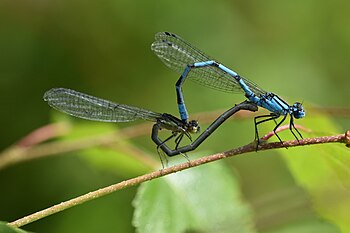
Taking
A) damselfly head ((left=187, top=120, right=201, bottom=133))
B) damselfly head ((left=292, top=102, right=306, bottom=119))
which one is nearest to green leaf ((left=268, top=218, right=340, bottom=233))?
damselfly head ((left=292, top=102, right=306, bottom=119))

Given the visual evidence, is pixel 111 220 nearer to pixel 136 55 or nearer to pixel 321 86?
pixel 136 55

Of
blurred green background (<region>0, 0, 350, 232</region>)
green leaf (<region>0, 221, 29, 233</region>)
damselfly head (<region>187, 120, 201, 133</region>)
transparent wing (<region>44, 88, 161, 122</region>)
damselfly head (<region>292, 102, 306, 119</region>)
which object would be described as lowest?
blurred green background (<region>0, 0, 350, 232</region>)

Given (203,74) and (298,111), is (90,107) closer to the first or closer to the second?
(203,74)

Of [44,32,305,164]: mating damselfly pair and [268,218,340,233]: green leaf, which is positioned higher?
[44,32,305,164]: mating damselfly pair

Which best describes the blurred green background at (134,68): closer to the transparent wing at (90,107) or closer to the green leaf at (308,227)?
the green leaf at (308,227)

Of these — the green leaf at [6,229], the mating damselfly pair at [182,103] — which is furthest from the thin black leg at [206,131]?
the green leaf at [6,229]

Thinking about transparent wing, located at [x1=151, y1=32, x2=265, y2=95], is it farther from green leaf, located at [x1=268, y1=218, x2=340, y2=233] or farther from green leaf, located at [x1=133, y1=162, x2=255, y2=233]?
green leaf, located at [x1=268, y1=218, x2=340, y2=233]

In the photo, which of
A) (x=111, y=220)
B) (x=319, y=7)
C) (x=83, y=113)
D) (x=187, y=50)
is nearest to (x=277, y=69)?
(x=319, y=7)
